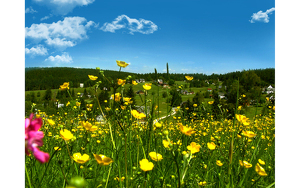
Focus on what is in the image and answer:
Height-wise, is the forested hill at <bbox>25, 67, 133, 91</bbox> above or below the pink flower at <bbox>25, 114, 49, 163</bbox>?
above

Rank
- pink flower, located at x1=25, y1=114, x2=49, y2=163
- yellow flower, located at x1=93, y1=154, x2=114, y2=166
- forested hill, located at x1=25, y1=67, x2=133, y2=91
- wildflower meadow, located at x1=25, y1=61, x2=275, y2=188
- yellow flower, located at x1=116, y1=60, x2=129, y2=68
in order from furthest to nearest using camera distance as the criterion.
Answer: forested hill, located at x1=25, y1=67, x2=133, y2=91
yellow flower, located at x1=116, y1=60, x2=129, y2=68
wildflower meadow, located at x1=25, y1=61, x2=275, y2=188
yellow flower, located at x1=93, y1=154, x2=114, y2=166
pink flower, located at x1=25, y1=114, x2=49, y2=163

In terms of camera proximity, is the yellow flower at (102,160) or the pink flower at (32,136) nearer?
the pink flower at (32,136)

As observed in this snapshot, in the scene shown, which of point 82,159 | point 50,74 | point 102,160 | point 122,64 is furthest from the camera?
point 50,74

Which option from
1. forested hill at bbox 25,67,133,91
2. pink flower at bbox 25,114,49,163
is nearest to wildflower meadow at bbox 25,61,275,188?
pink flower at bbox 25,114,49,163

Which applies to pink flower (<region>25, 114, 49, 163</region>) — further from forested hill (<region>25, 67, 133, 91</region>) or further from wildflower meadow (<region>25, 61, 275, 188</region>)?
forested hill (<region>25, 67, 133, 91</region>)

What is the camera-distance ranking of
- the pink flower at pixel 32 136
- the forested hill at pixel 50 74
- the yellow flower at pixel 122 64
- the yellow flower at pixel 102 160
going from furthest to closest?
the forested hill at pixel 50 74
the yellow flower at pixel 122 64
the yellow flower at pixel 102 160
the pink flower at pixel 32 136

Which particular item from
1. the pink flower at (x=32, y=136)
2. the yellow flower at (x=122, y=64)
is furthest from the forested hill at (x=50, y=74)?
the pink flower at (x=32, y=136)

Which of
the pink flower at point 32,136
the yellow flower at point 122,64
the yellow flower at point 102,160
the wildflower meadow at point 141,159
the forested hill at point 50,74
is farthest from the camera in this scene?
the forested hill at point 50,74

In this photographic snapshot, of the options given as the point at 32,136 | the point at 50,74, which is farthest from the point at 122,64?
the point at 50,74

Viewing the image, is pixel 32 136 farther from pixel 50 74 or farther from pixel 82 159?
pixel 50 74

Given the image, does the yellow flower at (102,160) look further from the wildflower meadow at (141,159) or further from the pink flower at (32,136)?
the pink flower at (32,136)

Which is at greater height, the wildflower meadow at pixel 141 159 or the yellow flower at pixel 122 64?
the yellow flower at pixel 122 64

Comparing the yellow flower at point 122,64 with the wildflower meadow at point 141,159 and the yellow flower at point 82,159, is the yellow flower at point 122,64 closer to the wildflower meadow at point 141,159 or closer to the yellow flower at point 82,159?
the wildflower meadow at point 141,159

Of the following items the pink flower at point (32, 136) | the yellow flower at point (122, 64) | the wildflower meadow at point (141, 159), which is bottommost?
the wildflower meadow at point (141, 159)
